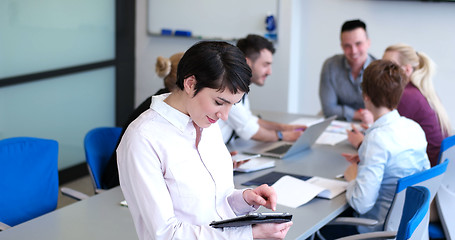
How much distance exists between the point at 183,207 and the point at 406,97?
227cm

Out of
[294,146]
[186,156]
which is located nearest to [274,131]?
[294,146]

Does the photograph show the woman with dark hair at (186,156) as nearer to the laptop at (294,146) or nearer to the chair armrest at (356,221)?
the chair armrest at (356,221)

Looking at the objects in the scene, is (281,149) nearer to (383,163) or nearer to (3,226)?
(383,163)

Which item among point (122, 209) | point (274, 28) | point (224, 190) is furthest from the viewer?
point (274, 28)

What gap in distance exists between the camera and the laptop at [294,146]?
140 inches

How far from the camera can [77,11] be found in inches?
215

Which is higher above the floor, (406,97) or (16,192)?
(406,97)

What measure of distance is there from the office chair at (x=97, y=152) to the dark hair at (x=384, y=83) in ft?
4.84

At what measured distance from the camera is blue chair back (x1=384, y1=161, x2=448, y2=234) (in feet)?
8.51

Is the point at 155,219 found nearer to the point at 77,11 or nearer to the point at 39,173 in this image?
the point at 39,173

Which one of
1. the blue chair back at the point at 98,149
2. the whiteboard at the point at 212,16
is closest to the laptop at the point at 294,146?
the blue chair back at the point at 98,149

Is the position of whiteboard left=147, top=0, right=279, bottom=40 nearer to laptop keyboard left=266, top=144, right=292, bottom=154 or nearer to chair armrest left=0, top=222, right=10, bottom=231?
laptop keyboard left=266, top=144, right=292, bottom=154

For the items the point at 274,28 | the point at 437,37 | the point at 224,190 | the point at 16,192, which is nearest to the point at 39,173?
the point at 16,192

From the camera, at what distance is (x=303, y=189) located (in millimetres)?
2949
